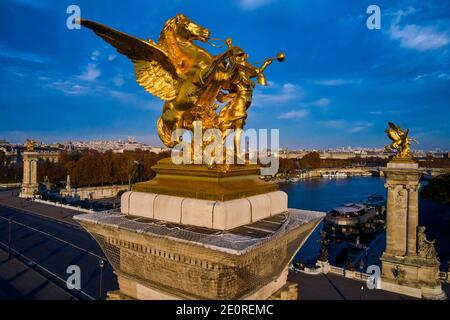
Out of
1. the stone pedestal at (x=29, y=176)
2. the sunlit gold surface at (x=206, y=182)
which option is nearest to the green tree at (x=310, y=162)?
the stone pedestal at (x=29, y=176)

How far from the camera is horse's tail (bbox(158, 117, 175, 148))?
473cm

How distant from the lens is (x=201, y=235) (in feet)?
11.3

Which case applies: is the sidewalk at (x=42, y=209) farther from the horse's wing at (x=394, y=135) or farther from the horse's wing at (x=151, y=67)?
the horse's wing at (x=151, y=67)

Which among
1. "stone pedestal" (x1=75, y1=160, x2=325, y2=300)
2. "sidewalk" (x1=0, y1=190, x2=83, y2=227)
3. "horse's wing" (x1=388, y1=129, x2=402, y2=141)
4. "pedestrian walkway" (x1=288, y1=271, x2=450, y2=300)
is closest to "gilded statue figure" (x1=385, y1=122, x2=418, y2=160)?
"horse's wing" (x1=388, y1=129, x2=402, y2=141)

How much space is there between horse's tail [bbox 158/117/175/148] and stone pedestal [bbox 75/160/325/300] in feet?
0.99

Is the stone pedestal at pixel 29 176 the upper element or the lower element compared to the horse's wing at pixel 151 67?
lower

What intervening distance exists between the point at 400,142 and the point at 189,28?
485 inches

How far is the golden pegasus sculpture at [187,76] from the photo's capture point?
4289 millimetres

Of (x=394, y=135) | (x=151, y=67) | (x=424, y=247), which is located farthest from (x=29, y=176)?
(x=151, y=67)

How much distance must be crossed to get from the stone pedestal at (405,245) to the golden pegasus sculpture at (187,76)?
11096 millimetres
